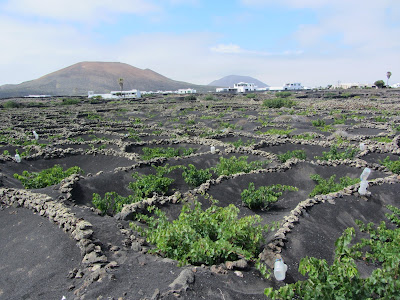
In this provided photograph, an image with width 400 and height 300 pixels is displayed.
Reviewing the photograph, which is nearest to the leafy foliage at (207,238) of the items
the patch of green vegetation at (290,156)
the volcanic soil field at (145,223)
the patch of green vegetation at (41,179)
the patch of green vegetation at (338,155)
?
the volcanic soil field at (145,223)

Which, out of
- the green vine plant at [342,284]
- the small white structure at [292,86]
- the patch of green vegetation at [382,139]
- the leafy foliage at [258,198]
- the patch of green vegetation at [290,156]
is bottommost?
the leafy foliage at [258,198]

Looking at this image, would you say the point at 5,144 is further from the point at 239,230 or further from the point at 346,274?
the point at 346,274

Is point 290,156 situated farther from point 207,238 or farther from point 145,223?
point 207,238

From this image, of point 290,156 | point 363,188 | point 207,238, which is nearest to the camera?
point 207,238

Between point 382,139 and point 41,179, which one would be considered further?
point 382,139

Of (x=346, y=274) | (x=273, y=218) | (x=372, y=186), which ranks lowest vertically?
(x=273, y=218)

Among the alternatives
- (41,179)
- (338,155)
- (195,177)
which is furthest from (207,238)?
(338,155)

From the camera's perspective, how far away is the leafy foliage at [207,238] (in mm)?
4129

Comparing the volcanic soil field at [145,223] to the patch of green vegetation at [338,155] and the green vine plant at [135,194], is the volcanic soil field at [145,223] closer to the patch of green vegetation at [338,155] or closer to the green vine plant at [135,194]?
the green vine plant at [135,194]

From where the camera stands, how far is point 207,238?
14.0 feet

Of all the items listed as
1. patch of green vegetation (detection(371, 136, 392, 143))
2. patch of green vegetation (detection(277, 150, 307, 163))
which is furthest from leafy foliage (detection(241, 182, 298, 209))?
patch of green vegetation (detection(371, 136, 392, 143))

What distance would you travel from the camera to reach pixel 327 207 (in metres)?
6.82

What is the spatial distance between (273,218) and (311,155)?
6.76m

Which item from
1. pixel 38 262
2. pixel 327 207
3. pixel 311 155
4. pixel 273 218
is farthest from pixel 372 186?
pixel 38 262
